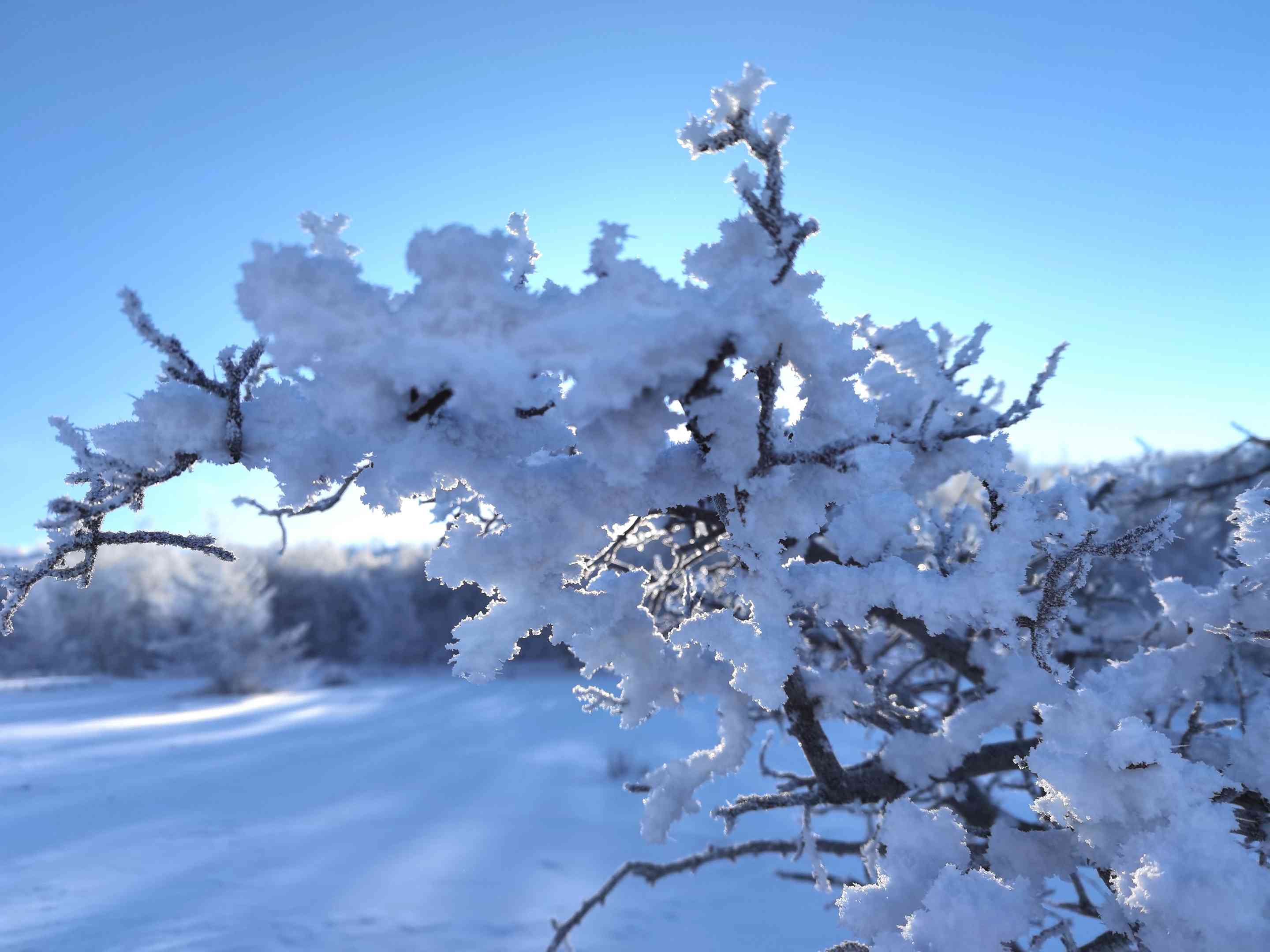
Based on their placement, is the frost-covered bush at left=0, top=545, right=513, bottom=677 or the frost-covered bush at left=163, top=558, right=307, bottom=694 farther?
the frost-covered bush at left=0, top=545, right=513, bottom=677

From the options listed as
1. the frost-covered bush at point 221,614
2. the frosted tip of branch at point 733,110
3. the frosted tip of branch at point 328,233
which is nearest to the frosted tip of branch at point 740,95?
the frosted tip of branch at point 733,110

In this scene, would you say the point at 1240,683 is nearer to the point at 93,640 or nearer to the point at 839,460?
the point at 839,460

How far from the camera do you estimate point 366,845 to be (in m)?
4.50

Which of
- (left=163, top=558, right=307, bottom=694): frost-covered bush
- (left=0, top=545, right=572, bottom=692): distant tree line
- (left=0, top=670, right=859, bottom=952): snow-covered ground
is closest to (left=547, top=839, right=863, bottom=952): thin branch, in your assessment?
(left=0, top=670, right=859, bottom=952): snow-covered ground

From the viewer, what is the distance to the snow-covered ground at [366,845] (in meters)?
2.83

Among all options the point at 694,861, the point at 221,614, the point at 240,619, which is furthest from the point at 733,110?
the point at 221,614

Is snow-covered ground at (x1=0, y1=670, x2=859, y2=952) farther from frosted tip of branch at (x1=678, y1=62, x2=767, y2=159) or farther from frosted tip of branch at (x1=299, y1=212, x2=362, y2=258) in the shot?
frosted tip of branch at (x1=678, y1=62, x2=767, y2=159)

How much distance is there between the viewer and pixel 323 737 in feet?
32.7

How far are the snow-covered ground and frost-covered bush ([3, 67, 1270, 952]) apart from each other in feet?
7.37

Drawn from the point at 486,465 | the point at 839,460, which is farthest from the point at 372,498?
the point at 839,460

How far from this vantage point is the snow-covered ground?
2.83 metres

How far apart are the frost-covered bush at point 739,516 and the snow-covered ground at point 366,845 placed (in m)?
2.25

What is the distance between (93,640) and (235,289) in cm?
3230

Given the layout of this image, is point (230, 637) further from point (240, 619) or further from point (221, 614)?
point (221, 614)
